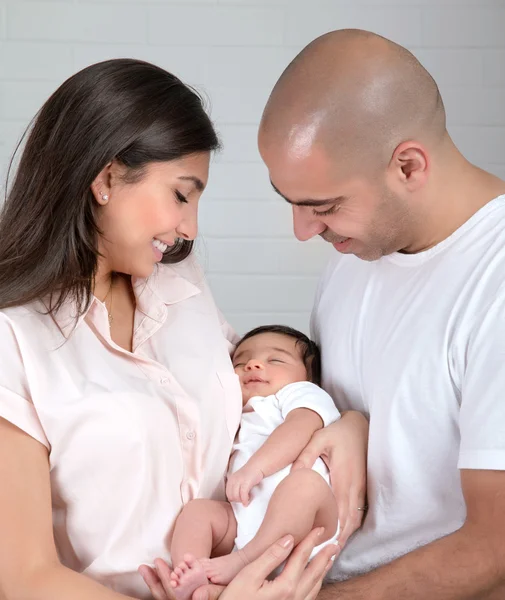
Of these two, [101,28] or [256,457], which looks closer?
[256,457]

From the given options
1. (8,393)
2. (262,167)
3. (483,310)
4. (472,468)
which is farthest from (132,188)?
(262,167)

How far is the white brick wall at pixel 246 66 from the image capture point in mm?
3729

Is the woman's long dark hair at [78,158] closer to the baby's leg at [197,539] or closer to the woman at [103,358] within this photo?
the woman at [103,358]

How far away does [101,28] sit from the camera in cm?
372

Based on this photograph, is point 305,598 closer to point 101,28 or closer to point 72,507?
point 72,507

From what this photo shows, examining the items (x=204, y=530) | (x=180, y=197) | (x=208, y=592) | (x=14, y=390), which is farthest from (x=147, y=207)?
(x=208, y=592)

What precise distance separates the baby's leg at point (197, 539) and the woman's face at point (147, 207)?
587mm

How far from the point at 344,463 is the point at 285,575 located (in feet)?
1.13

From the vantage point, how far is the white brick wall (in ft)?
12.2

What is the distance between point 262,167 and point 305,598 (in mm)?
2311

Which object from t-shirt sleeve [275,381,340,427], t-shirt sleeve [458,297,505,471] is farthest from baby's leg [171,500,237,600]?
t-shirt sleeve [458,297,505,471]

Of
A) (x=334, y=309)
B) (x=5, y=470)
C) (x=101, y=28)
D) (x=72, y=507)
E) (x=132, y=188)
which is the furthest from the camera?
(x=101, y=28)

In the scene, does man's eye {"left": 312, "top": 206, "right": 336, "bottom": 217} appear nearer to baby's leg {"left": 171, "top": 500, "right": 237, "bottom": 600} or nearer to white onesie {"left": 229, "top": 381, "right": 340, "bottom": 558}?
white onesie {"left": 229, "top": 381, "right": 340, "bottom": 558}

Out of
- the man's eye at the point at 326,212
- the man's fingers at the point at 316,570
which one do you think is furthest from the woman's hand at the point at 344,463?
the man's eye at the point at 326,212
